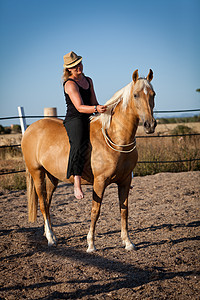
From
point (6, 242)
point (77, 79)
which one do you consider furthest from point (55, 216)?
point (77, 79)

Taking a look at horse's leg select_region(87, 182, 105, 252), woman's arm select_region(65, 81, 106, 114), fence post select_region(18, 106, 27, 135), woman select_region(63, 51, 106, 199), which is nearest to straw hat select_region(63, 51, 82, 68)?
woman select_region(63, 51, 106, 199)

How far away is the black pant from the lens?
10.2ft

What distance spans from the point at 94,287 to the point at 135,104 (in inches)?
71.5

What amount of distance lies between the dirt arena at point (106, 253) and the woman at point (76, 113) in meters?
0.83

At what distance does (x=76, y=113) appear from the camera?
10.6 feet

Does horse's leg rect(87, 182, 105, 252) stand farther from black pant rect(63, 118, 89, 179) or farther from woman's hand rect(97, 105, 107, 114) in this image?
woman's hand rect(97, 105, 107, 114)

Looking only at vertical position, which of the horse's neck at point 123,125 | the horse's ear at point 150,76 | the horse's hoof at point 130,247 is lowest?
the horse's hoof at point 130,247

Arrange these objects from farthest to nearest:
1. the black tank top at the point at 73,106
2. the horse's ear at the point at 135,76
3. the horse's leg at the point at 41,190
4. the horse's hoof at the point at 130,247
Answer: the horse's leg at the point at 41,190 < the horse's hoof at the point at 130,247 < the black tank top at the point at 73,106 < the horse's ear at the point at 135,76

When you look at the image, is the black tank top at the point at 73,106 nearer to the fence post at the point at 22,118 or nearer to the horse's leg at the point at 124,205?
the horse's leg at the point at 124,205

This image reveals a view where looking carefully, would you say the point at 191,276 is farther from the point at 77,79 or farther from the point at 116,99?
the point at 77,79

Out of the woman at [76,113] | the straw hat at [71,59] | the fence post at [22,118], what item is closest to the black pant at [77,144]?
the woman at [76,113]

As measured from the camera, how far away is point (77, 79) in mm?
3205

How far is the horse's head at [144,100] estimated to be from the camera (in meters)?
2.61

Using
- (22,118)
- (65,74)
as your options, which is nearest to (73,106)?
(65,74)
